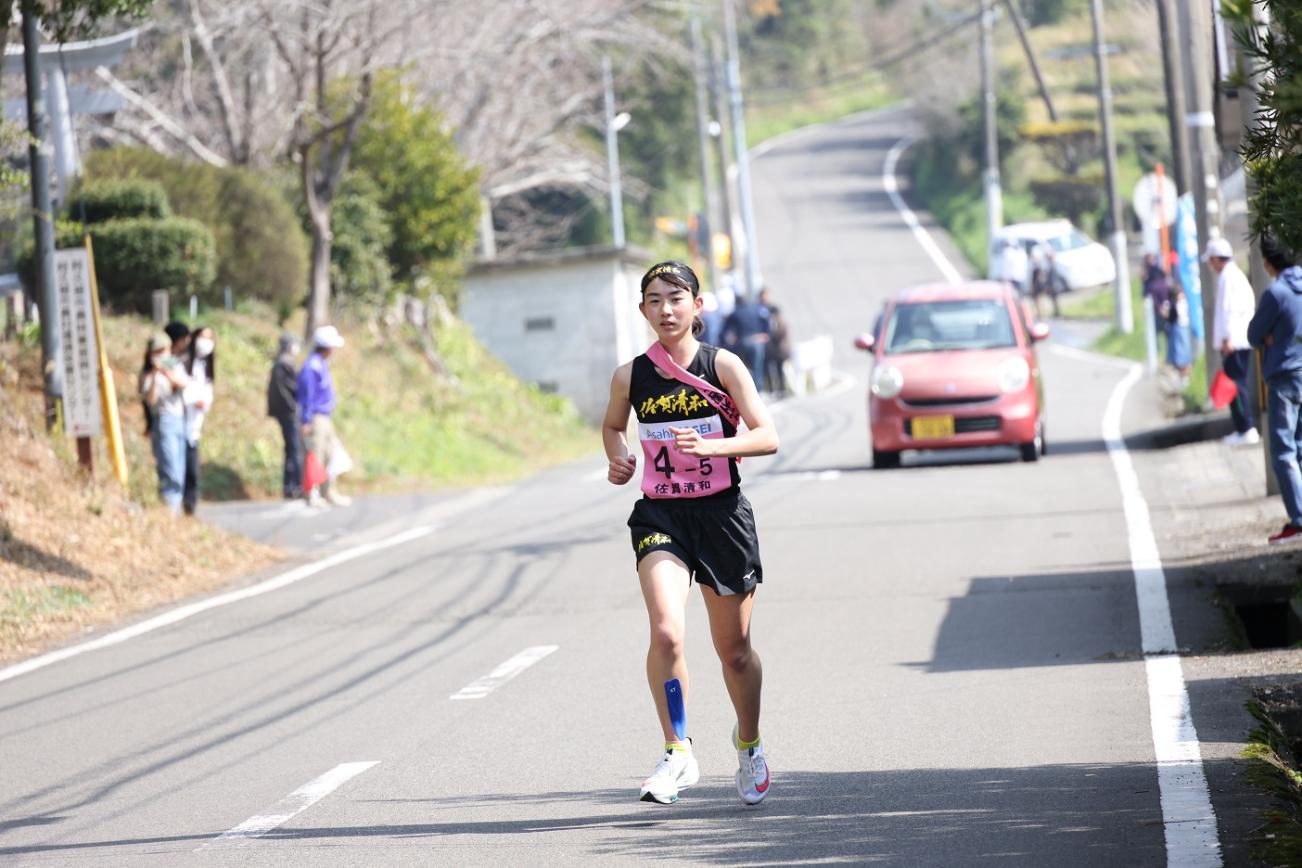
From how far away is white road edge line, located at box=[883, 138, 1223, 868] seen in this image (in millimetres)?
5855

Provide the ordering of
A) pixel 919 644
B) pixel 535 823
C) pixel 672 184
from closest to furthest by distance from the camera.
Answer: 1. pixel 535 823
2. pixel 919 644
3. pixel 672 184

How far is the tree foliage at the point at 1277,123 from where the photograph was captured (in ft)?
16.1

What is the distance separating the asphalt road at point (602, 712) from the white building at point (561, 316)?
16615 mm

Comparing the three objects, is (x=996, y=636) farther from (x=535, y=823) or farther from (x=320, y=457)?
(x=320, y=457)

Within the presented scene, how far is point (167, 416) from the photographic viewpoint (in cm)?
1712

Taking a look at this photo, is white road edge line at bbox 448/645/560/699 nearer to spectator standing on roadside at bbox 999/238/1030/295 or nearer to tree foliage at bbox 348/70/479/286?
tree foliage at bbox 348/70/479/286

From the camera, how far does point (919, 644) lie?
10.1 m

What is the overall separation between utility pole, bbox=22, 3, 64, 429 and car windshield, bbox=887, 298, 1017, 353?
329 inches

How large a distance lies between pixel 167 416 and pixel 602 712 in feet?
30.8

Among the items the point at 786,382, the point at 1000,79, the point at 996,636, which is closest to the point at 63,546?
the point at 996,636

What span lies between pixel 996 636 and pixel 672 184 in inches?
2271

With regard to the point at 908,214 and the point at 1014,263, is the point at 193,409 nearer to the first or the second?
the point at 1014,263

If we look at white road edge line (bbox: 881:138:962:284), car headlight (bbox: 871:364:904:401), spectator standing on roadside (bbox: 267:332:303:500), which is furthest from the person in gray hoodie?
white road edge line (bbox: 881:138:962:284)

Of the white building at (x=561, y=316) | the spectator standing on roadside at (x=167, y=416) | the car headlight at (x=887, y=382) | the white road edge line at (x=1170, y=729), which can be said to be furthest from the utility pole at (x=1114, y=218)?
the white road edge line at (x=1170, y=729)
